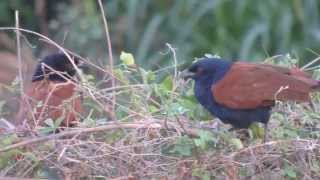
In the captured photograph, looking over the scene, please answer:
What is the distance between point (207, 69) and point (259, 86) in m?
0.22

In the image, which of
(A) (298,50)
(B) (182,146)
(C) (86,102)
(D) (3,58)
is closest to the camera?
(B) (182,146)

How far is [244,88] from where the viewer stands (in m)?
3.63

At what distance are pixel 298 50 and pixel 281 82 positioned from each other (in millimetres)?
3653

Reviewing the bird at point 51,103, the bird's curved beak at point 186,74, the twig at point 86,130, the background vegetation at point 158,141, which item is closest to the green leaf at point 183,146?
the background vegetation at point 158,141

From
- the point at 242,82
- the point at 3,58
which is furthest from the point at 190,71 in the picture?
the point at 3,58

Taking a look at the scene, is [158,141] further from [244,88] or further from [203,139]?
[244,88]

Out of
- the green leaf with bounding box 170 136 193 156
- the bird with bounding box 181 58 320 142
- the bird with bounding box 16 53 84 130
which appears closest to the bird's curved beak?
the bird with bounding box 181 58 320 142

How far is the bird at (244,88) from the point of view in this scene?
137 inches

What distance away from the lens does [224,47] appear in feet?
23.8

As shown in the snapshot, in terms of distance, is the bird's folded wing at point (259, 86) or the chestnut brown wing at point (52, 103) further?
the bird's folded wing at point (259, 86)

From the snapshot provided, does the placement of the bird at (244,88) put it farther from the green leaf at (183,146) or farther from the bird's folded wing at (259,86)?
the green leaf at (183,146)

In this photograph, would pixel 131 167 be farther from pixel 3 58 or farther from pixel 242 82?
pixel 3 58

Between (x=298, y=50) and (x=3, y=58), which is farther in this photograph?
(x=3, y=58)

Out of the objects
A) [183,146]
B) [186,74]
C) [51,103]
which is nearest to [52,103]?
[51,103]
